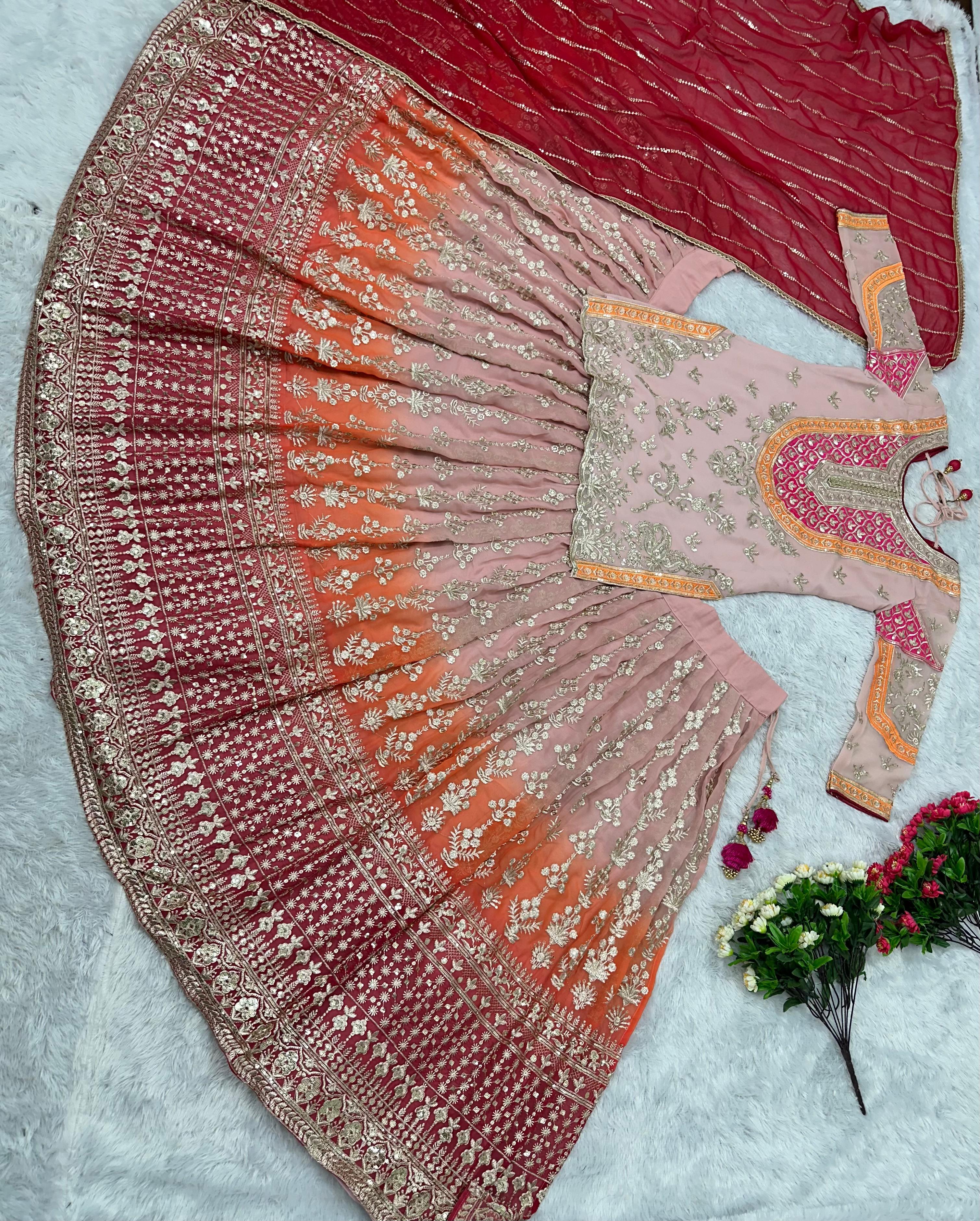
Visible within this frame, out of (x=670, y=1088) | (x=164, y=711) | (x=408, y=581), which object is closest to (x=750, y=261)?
(x=408, y=581)

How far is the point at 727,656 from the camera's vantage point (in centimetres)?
150

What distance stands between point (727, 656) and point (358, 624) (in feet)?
2.08

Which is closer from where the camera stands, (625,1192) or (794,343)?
(625,1192)

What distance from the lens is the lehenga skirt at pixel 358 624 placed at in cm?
121

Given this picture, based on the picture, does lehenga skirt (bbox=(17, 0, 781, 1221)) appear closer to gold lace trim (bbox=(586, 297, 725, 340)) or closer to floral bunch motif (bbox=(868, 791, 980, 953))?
gold lace trim (bbox=(586, 297, 725, 340))

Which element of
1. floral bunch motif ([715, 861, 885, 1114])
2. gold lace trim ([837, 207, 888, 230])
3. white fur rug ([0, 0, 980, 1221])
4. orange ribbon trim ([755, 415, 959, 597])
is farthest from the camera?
gold lace trim ([837, 207, 888, 230])

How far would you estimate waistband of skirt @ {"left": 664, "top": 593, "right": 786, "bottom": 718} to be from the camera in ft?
4.90

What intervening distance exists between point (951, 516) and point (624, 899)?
3.10 ft

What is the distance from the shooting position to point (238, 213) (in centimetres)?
130

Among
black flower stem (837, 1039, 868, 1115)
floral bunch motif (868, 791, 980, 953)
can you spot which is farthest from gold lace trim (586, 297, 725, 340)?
black flower stem (837, 1039, 868, 1115)

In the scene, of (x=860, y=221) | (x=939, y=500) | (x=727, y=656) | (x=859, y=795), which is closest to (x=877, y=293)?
(x=860, y=221)

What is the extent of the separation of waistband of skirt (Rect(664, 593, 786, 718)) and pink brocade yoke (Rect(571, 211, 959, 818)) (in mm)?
25

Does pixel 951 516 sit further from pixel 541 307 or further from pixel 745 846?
pixel 541 307

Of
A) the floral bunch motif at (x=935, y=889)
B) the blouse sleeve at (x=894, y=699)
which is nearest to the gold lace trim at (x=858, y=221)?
the blouse sleeve at (x=894, y=699)
